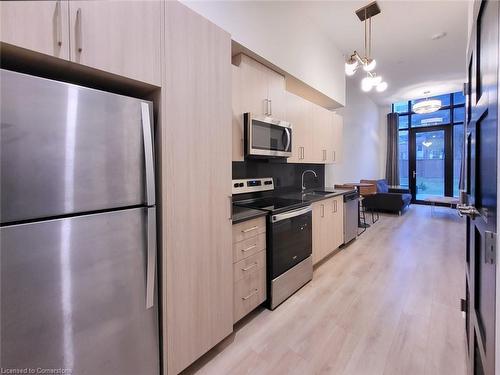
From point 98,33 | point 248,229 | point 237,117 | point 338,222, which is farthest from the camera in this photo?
point 338,222

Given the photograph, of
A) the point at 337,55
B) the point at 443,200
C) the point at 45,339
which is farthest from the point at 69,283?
the point at 443,200

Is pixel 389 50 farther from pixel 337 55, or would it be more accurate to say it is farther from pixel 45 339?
pixel 45 339

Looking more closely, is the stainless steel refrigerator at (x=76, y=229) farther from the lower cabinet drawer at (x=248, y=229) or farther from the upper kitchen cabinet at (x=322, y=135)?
the upper kitchen cabinet at (x=322, y=135)

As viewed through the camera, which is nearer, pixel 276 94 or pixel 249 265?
pixel 249 265

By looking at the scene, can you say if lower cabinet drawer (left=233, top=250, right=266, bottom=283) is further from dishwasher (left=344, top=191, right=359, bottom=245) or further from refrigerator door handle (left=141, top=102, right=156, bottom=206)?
dishwasher (left=344, top=191, right=359, bottom=245)

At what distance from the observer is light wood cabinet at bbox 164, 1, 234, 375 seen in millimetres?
1257

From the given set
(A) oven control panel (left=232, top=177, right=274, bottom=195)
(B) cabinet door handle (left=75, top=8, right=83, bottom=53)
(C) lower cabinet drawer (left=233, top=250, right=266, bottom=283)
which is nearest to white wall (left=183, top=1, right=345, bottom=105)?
(B) cabinet door handle (left=75, top=8, right=83, bottom=53)

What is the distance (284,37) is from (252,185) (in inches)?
65.8

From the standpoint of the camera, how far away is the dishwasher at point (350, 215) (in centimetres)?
354

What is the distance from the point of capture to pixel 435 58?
428 centimetres

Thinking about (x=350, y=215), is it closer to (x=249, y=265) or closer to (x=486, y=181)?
(x=249, y=265)

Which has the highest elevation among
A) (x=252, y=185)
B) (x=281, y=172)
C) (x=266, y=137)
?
(x=266, y=137)

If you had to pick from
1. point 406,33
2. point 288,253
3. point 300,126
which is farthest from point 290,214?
point 406,33

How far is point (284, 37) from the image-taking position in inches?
98.9
